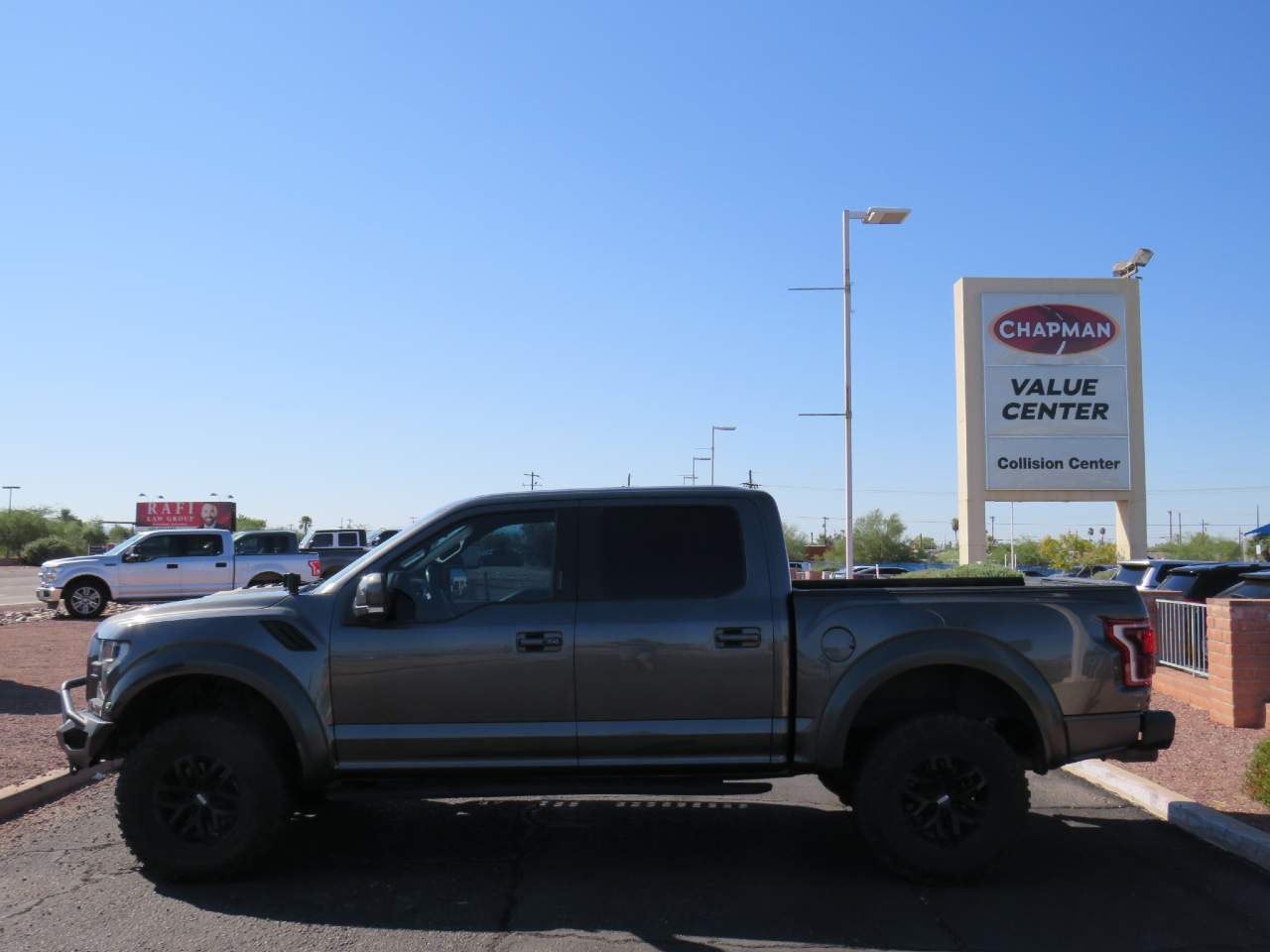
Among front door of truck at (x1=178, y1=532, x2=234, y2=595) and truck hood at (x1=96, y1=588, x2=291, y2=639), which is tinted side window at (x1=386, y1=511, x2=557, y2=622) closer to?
truck hood at (x1=96, y1=588, x2=291, y2=639)

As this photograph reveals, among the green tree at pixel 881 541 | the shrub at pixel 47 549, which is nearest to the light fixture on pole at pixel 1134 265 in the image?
the green tree at pixel 881 541

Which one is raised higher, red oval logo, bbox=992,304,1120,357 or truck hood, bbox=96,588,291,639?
red oval logo, bbox=992,304,1120,357

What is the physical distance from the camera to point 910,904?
18.9 feet

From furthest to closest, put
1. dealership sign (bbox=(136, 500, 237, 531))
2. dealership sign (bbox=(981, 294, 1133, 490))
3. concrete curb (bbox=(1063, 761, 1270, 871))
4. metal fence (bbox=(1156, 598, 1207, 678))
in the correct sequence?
dealership sign (bbox=(136, 500, 237, 531)), dealership sign (bbox=(981, 294, 1133, 490)), metal fence (bbox=(1156, 598, 1207, 678)), concrete curb (bbox=(1063, 761, 1270, 871))

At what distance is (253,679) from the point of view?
19.8 feet

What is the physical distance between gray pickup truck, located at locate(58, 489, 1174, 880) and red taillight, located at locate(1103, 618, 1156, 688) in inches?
0.5

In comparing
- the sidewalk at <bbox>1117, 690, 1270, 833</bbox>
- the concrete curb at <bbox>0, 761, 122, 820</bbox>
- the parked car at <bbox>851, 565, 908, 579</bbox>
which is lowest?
the concrete curb at <bbox>0, 761, 122, 820</bbox>

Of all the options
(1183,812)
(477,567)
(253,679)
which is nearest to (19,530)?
(253,679)

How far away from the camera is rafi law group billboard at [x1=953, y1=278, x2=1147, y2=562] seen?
2975 cm

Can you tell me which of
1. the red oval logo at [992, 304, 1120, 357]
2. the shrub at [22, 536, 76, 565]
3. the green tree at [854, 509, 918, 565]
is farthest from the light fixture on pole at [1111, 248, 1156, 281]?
the shrub at [22, 536, 76, 565]

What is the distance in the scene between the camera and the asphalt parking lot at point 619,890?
209 inches

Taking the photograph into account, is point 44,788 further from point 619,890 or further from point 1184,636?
point 1184,636

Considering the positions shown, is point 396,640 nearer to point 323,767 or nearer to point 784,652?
point 323,767

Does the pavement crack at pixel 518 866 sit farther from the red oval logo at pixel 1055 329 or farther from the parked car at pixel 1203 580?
the red oval logo at pixel 1055 329
